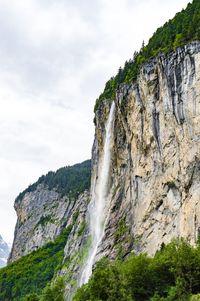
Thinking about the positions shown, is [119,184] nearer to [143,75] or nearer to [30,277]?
[143,75]

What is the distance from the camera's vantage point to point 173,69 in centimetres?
5781

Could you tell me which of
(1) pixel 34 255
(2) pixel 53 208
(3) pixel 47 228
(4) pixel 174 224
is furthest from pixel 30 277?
(4) pixel 174 224

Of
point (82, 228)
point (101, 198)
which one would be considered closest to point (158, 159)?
point (101, 198)

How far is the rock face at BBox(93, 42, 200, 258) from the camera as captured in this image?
5231cm

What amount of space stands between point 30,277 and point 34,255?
14.6 m

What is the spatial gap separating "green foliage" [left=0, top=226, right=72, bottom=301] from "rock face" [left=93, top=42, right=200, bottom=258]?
4535 cm

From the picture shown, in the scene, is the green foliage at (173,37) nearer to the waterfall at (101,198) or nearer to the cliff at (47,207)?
the waterfall at (101,198)

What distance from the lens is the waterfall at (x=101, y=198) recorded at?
7512 cm

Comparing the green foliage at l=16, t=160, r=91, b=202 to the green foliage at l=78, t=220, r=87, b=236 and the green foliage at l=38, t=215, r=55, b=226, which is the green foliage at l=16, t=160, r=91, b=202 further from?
the green foliage at l=78, t=220, r=87, b=236

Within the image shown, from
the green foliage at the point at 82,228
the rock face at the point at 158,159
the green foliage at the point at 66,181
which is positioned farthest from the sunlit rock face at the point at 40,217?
the rock face at the point at 158,159

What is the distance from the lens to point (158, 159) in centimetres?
5953

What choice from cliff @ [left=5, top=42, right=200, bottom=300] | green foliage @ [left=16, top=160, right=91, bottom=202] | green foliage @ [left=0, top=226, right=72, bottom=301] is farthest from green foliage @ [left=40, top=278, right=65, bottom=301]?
green foliage @ [left=16, top=160, right=91, bottom=202]

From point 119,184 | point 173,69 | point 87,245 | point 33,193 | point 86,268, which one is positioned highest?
point 33,193

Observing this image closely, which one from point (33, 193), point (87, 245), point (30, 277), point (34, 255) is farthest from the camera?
point (33, 193)
